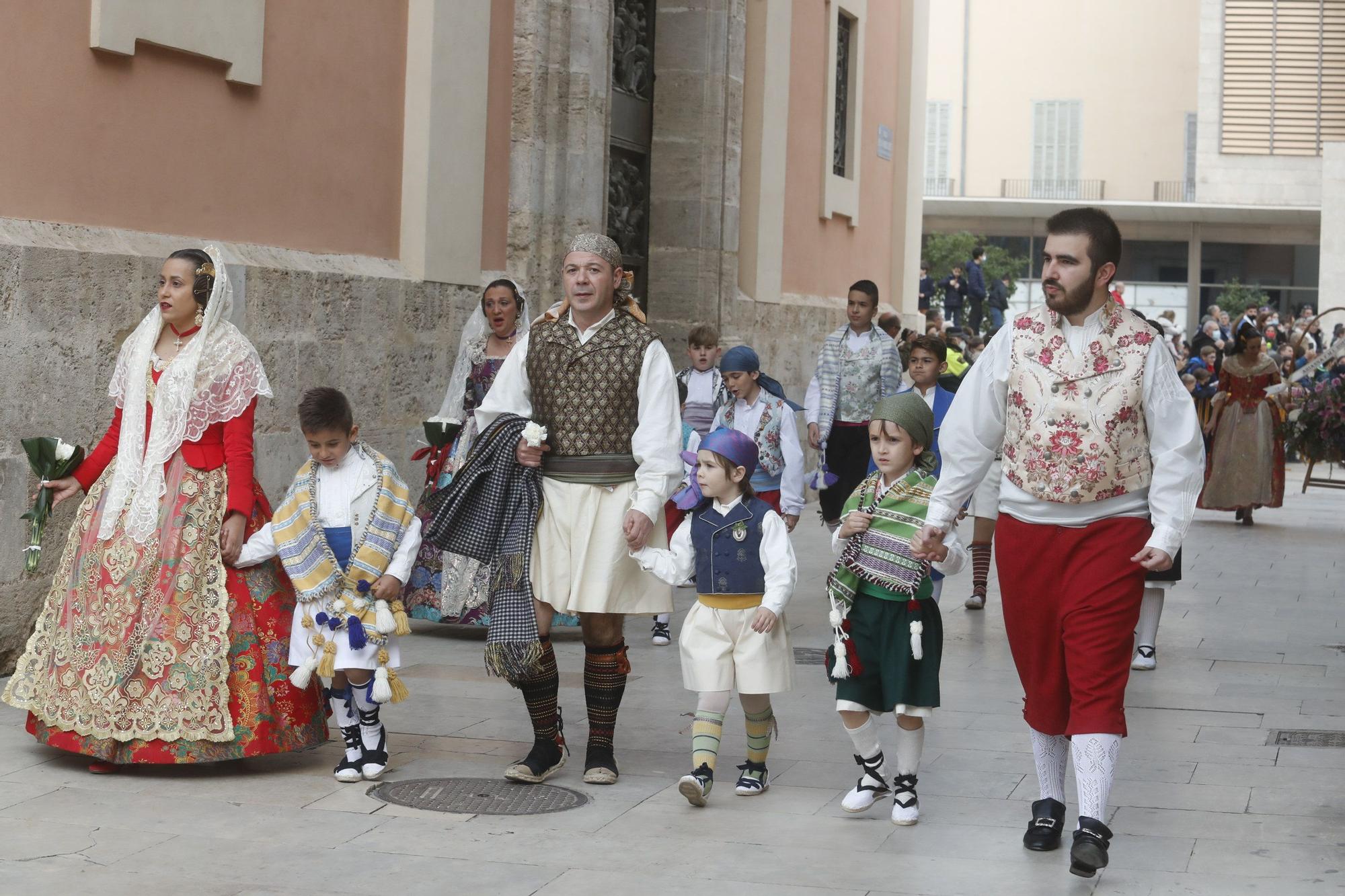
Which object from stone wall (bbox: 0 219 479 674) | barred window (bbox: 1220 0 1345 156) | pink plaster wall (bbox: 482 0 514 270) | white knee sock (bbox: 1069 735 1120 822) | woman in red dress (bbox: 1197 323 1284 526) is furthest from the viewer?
barred window (bbox: 1220 0 1345 156)

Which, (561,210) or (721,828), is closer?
(721,828)

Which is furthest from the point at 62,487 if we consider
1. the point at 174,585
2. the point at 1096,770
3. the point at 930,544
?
the point at 1096,770

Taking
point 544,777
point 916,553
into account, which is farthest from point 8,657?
point 916,553

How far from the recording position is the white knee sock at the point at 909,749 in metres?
5.79

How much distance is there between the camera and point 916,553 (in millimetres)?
5543

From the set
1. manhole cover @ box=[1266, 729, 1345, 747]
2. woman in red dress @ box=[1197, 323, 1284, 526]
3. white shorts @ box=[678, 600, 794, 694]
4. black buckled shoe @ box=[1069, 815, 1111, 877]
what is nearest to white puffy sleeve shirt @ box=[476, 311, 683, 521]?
white shorts @ box=[678, 600, 794, 694]

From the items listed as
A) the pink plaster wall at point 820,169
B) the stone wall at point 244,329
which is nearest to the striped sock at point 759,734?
the stone wall at point 244,329

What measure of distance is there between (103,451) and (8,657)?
68.9 inches

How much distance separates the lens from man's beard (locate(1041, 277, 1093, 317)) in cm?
523

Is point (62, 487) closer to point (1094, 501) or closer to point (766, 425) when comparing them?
point (1094, 501)

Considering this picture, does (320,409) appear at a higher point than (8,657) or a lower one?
higher

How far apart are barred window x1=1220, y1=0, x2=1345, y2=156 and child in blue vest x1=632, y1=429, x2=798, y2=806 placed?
137 feet

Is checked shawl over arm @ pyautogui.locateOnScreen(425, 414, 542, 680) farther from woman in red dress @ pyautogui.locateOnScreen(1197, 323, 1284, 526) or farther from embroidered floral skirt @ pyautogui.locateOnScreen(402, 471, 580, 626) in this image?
woman in red dress @ pyautogui.locateOnScreen(1197, 323, 1284, 526)

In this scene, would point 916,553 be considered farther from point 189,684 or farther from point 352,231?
point 352,231
